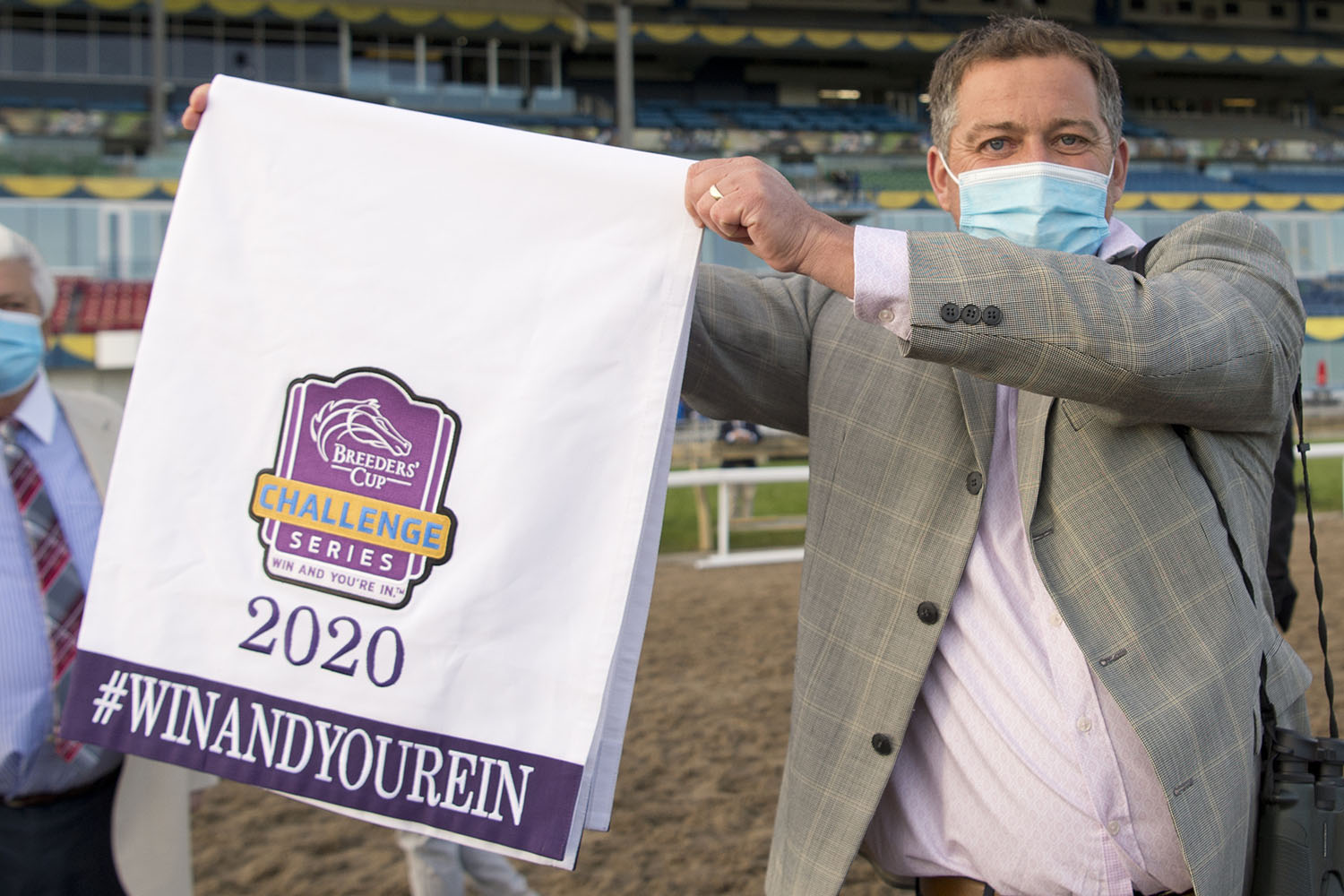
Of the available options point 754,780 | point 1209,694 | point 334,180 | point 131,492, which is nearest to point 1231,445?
point 1209,694

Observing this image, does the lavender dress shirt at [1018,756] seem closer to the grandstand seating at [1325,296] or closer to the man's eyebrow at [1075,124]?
the man's eyebrow at [1075,124]

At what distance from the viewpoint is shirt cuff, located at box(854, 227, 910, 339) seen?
119 cm

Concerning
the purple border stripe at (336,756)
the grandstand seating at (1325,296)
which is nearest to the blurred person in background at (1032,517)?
the purple border stripe at (336,756)

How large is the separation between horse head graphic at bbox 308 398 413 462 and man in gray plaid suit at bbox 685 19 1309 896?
0.46 meters

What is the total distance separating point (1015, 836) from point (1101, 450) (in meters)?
0.50

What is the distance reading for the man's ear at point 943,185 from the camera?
1690 millimetres

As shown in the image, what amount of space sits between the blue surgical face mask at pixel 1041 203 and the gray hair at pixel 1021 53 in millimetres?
78

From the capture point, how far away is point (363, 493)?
1419 mm

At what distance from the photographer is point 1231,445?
1436 millimetres

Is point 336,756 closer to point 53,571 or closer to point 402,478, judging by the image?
point 402,478

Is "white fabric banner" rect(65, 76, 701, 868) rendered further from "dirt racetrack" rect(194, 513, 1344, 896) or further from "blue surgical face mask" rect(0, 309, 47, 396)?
"dirt racetrack" rect(194, 513, 1344, 896)

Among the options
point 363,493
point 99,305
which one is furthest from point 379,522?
point 99,305

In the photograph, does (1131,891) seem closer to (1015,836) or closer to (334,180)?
(1015,836)

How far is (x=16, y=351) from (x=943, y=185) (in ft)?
5.58
